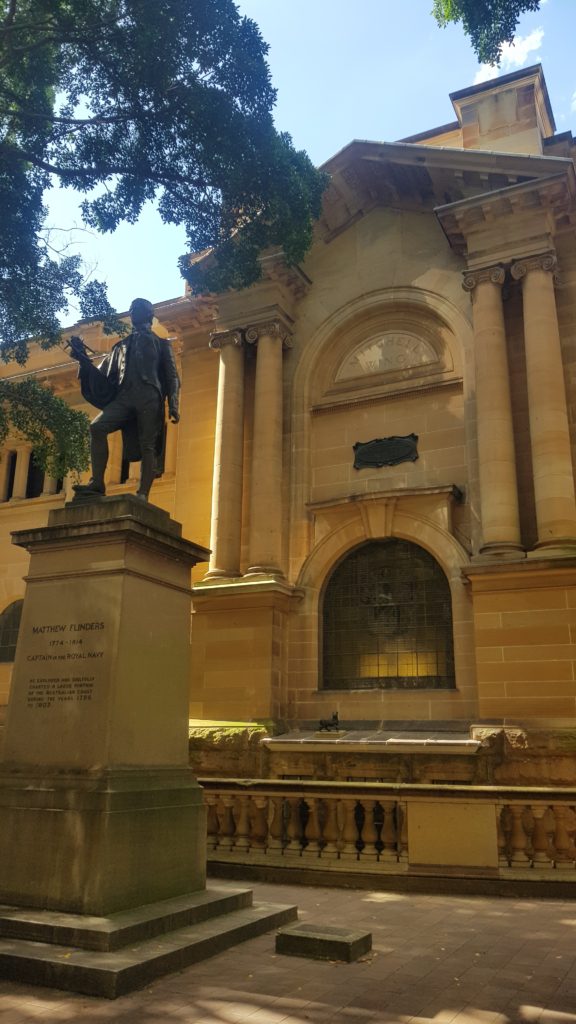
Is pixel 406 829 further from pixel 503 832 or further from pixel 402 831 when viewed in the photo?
pixel 503 832

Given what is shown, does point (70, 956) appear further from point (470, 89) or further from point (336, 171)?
point (470, 89)

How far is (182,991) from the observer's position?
4859 millimetres

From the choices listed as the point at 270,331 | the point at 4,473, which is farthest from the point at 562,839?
the point at 4,473

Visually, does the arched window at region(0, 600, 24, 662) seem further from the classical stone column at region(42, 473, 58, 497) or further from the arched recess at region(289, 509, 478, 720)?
the arched recess at region(289, 509, 478, 720)

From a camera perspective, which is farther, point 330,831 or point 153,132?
point 153,132

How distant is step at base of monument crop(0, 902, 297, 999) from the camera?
4762 mm

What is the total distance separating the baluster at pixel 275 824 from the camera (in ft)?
31.0

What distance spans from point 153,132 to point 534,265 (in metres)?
7.49

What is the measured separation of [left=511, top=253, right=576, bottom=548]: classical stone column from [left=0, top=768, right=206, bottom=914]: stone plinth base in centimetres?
890

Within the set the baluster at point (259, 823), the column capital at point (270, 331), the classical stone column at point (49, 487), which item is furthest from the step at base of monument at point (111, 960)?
the classical stone column at point (49, 487)

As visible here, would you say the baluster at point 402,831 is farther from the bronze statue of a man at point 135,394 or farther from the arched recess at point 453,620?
the arched recess at point 453,620

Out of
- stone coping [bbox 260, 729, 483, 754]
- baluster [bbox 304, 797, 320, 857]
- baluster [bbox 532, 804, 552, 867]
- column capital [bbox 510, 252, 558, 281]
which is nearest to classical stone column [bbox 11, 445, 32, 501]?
stone coping [bbox 260, 729, 483, 754]

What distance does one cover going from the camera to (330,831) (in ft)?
30.3

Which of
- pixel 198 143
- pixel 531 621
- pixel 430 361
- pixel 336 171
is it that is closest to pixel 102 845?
pixel 531 621
